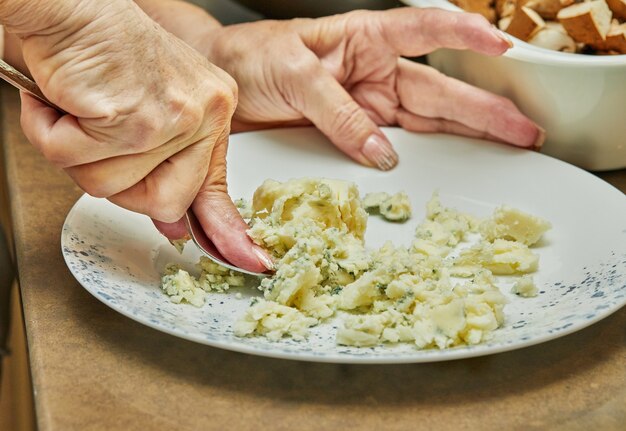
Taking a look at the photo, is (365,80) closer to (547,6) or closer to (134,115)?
(547,6)

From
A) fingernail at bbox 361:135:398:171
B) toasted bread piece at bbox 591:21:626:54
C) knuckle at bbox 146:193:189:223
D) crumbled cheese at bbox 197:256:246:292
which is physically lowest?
fingernail at bbox 361:135:398:171

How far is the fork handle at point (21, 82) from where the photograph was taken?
2.57 feet

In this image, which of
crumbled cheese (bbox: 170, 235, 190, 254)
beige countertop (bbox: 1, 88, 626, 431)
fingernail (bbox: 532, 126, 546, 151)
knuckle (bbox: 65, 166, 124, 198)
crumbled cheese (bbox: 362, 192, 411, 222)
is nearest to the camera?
beige countertop (bbox: 1, 88, 626, 431)

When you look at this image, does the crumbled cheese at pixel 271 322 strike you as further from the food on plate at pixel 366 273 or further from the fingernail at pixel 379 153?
the fingernail at pixel 379 153

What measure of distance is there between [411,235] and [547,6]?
0.41m

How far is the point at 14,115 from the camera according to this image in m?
1.43

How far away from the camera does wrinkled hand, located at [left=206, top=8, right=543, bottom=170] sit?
118 cm

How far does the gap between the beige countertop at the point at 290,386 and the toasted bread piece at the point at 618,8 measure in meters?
0.48

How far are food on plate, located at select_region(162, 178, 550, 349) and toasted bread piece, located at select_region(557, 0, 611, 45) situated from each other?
31 centimetres

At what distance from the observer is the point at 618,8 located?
3.86ft

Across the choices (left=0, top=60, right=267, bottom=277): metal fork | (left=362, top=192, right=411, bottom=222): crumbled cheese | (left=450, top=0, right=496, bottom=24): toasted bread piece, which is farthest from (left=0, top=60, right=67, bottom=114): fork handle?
(left=450, top=0, right=496, bottom=24): toasted bread piece

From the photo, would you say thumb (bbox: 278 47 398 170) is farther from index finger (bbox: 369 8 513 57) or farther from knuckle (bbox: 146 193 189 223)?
knuckle (bbox: 146 193 189 223)

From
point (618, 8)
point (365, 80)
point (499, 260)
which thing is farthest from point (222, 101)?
point (618, 8)

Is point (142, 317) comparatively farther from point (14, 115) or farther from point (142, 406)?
point (14, 115)
